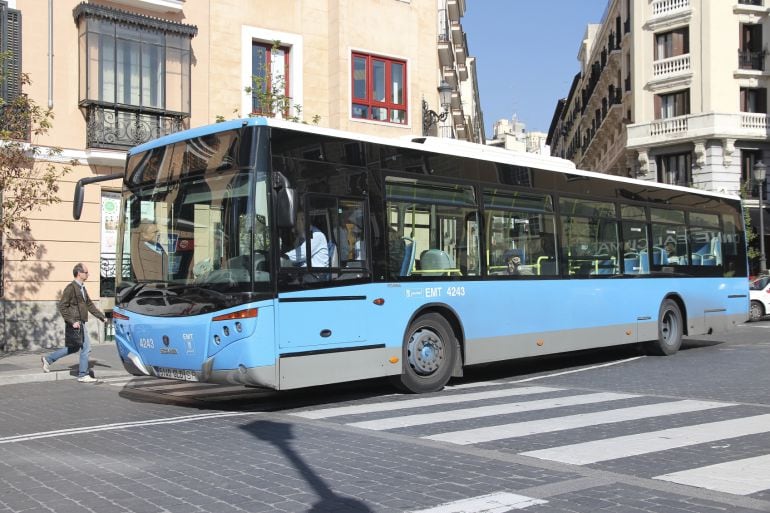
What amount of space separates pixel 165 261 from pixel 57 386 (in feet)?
15.2

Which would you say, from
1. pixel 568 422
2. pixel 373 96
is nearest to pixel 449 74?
pixel 373 96

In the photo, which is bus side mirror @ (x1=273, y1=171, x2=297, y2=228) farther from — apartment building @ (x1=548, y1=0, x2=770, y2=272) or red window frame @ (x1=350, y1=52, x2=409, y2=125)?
apartment building @ (x1=548, y1=0, x2=770, y2=272)

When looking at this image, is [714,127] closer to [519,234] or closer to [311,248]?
[519,234]

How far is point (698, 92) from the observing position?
40.0 metres

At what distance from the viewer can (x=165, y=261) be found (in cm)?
892

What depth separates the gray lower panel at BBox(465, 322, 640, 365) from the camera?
10.8m

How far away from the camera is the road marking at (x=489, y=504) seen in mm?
4812

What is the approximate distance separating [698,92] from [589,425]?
36273 millimetres

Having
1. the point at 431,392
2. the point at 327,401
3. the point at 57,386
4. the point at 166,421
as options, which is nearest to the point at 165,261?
the point at 166,421

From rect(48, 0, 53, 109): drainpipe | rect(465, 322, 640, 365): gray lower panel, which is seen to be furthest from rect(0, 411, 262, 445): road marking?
rect(48, 0, 53, 109): drainpipe

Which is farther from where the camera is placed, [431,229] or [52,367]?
[52,367]

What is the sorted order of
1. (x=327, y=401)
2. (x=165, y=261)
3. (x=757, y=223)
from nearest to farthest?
1. (x=165, y=261)
2. (x=327, y=401)
3. (x=757, y=223)

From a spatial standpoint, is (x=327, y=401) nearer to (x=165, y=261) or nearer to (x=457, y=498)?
(x=165, y=261)

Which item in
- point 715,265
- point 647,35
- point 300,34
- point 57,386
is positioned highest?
point 647,35
